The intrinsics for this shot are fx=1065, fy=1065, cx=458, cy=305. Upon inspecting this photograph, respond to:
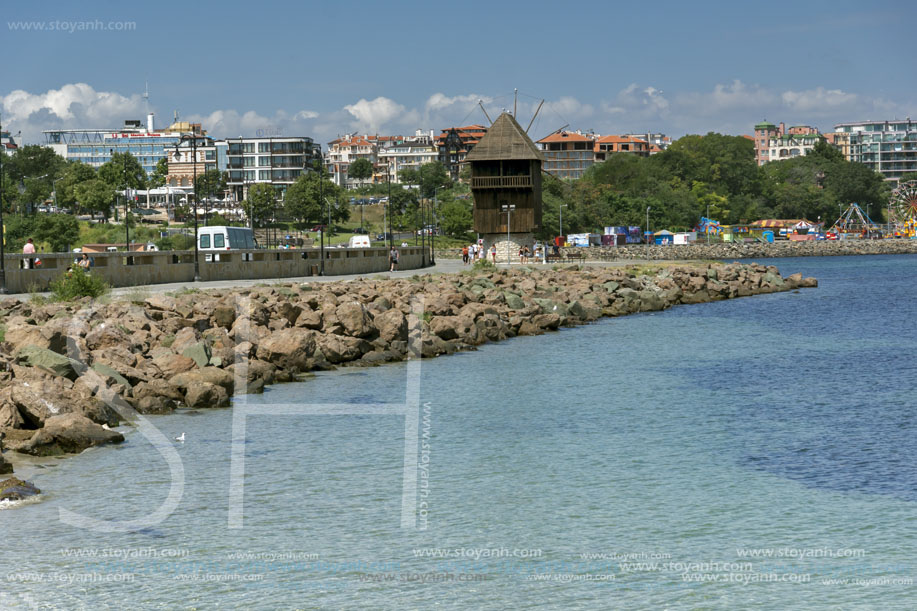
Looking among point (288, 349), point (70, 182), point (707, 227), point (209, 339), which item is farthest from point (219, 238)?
point (707, 227)

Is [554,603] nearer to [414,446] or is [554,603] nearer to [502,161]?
[414,446]

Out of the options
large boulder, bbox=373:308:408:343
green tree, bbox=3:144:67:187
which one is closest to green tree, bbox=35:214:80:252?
green tree, bbox=3:144:67:187

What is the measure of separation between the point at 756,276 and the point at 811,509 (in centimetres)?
5272

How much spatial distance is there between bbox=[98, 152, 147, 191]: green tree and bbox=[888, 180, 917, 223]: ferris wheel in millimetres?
129555

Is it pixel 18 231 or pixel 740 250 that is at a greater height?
pixel 18 231

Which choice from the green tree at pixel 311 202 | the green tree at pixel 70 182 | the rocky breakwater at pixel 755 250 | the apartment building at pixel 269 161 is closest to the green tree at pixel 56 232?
the green tree at pixel 70 182

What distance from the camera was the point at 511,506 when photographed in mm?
13078

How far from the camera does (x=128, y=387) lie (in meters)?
18.5

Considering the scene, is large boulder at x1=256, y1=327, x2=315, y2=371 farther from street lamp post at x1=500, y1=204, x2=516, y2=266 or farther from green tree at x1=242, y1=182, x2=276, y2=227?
green tree at x1=242, y1=182, x2=276, y2=227

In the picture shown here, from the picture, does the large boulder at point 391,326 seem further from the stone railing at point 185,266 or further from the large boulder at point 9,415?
the stone railing at point 185,266

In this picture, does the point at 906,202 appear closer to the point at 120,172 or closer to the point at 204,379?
the point at 120,172

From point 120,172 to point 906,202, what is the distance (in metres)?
132

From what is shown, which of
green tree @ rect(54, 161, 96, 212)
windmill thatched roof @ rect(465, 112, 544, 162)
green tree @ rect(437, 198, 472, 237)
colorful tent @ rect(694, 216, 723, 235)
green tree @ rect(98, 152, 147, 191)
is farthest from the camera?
colorful tent @ rect(694, 216, 723, 235)

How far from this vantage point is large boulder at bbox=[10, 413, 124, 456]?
48.9 feet
